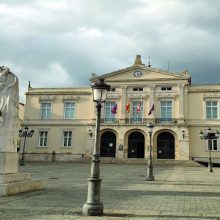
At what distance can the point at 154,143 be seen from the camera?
4400 centimetres

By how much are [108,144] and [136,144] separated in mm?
3995

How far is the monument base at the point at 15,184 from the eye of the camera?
10039mm

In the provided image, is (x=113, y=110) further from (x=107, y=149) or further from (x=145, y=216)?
(x=145, y=216)

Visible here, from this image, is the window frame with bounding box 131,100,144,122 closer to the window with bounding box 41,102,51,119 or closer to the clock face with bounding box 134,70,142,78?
the clock face with bounding box 134,70,142,78

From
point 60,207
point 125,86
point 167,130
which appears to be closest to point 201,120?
point 167,130

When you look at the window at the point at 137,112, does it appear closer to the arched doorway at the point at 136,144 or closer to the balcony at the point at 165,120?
the arched doorway at the point at 136,144

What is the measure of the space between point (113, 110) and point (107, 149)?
601 centimetres

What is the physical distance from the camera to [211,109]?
43250mm

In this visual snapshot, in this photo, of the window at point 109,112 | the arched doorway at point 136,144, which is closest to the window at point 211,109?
the arched doorway at point 136,144

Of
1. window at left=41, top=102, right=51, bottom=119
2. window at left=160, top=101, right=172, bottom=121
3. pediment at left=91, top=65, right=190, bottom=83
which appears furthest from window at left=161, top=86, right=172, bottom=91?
window at left=41, top=102, right=51, bottom=119

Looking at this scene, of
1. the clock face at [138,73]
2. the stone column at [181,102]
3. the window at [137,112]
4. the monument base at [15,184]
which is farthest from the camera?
the clock face at [138,73]

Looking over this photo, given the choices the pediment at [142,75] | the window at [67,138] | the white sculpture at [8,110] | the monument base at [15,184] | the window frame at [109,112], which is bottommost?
the monument base at [15,184]

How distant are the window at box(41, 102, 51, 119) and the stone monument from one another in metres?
37.5

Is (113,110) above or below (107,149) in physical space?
above
